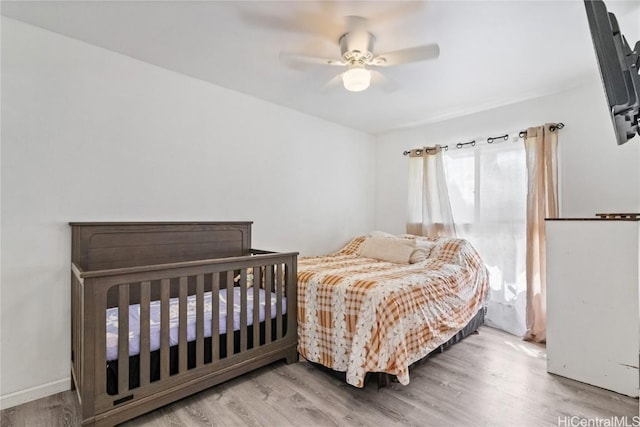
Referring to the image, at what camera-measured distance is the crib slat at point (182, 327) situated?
1.86 m

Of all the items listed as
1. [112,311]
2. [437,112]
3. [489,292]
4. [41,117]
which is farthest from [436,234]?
[41,117]

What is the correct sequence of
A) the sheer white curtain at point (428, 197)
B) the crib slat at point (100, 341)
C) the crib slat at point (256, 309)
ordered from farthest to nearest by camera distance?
the sheer white curtain at point (428, 197), the crib slat at point (256, 309), the crib slat at point (100, 341)

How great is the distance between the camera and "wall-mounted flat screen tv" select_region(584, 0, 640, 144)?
1.08 meters

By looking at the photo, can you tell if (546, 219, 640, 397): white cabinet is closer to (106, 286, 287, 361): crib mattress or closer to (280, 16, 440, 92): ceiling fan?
(280, 16, 440, 92): ceiling fan

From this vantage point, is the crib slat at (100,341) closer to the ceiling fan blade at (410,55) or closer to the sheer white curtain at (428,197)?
the ceiling fan blade at (410,55)

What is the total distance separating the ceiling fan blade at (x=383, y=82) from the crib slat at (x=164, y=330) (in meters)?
1.86

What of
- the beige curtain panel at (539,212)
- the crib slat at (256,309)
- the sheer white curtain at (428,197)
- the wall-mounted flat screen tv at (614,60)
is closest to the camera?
the wall-mounted flat screen tv at (614,60)

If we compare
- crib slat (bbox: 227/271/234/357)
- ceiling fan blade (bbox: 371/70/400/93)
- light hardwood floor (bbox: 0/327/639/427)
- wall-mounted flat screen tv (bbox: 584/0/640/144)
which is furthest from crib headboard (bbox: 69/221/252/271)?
wall-mounted flat screen tv (bbox: 584/0/640/144)

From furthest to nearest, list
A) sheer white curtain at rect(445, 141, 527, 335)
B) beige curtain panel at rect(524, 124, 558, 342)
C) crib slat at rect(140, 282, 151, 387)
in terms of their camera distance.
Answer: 1. sheer white curtain at rect(445, 141, 527, 335)
2. beige curtain panel at rect(524, 124, 558, 342)
3. crib slat at rect(140, 282, 151, 387)

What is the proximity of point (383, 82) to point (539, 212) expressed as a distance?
1.97 meters

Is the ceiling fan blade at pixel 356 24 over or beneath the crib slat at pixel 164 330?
over

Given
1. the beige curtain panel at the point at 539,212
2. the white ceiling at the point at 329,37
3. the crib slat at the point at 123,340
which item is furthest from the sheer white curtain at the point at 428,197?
the crib slat at the point at 123,340

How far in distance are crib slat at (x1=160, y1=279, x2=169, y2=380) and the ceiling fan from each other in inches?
61.8

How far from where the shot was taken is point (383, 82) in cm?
224
